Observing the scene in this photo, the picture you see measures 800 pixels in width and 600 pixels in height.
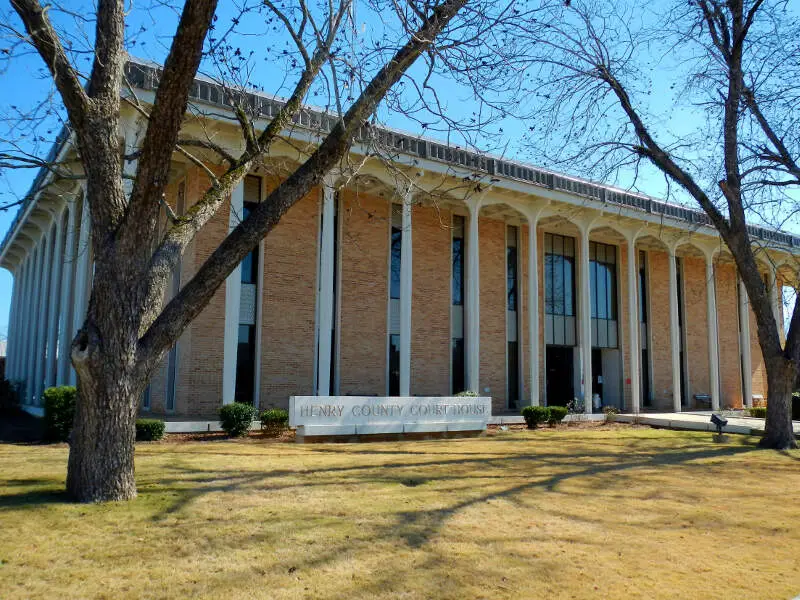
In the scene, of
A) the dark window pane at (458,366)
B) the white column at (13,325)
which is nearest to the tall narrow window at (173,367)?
the dark window pane at (458,366)

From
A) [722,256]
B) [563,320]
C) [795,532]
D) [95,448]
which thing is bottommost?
[795,532]

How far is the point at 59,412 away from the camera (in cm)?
1336

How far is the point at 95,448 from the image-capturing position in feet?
22.2

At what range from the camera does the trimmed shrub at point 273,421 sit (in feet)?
50.9

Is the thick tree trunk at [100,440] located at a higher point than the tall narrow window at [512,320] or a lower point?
lower

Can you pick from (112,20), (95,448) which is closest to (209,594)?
(95,448)

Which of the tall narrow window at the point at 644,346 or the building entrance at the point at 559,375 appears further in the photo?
the tall narrow window at the point at 644,346

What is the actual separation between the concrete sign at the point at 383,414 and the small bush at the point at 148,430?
2794 mm

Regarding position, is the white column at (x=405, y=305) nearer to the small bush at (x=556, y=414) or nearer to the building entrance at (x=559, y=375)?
the small bush at (x=556, y=414)

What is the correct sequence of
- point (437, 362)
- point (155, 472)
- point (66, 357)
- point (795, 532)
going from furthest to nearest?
point (437, 362), point (66, 357), point (155, 472), point (795, 532)

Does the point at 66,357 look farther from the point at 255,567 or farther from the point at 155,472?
the point at 255,567

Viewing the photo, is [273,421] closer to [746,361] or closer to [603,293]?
[603,293]

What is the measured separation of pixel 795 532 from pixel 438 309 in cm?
1701

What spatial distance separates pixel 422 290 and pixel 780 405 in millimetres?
11895
